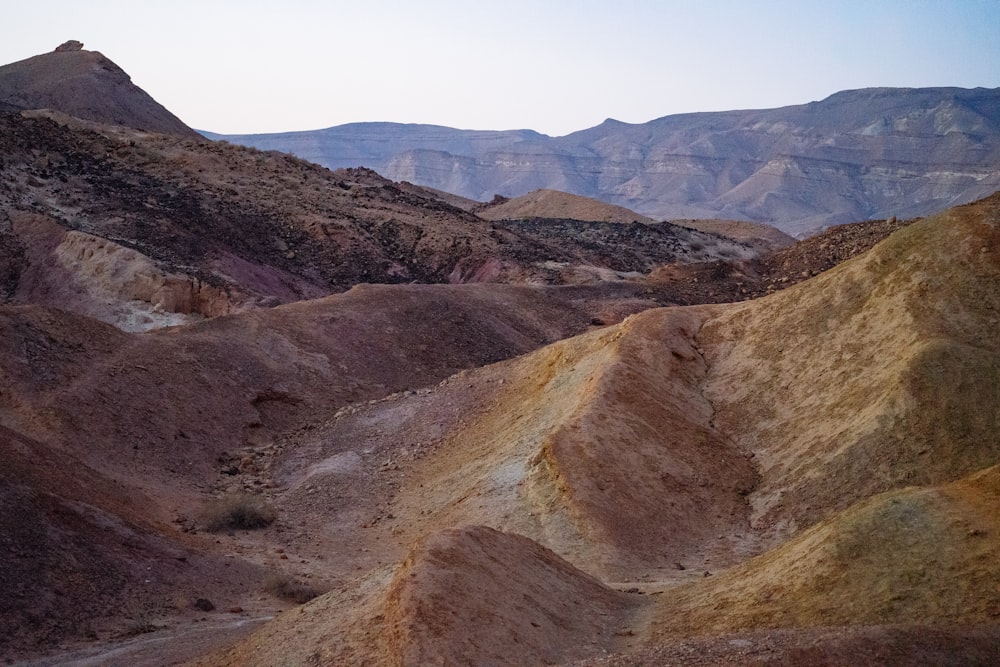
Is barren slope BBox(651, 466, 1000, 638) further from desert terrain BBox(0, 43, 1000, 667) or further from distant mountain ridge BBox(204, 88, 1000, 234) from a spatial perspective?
distant mountain ridge BBox(204, 88, 1000, 234)

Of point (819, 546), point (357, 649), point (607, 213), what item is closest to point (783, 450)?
point (819, 546)

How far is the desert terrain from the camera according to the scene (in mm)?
7676

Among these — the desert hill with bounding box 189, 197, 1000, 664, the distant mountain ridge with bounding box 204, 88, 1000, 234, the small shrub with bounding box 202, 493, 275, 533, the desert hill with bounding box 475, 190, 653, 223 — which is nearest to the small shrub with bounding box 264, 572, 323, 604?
the desert hill with bounding box 189, 197, 1000, 664

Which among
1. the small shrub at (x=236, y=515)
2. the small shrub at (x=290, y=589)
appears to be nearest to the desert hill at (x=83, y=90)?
the small shrub at (x=236, y=515)

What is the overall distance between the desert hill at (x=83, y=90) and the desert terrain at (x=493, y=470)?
3133 centimetres

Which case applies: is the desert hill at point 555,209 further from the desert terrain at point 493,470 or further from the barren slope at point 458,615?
the barren slope at point 458,615

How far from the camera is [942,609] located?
23.1 feet

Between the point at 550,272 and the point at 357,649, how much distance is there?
2940 cm

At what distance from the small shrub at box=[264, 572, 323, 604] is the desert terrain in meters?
0.05

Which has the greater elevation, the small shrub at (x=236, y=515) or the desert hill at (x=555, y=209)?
the desert hill at (x=555, y=209)

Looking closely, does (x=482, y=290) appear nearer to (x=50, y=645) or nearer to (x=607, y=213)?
(x=50, y=645)

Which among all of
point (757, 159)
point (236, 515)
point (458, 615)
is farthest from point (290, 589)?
point (757, 159)

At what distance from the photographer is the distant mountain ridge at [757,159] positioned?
12712 cm

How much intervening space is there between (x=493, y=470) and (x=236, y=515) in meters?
3.69
